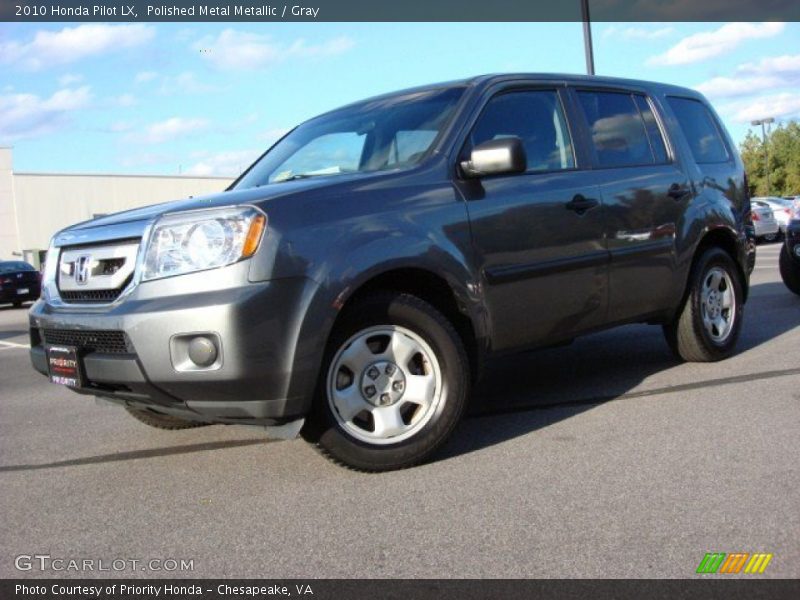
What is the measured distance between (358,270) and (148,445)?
1.84 metres

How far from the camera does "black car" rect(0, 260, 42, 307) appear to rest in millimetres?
22109

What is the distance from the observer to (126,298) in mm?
3719

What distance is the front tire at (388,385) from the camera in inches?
152

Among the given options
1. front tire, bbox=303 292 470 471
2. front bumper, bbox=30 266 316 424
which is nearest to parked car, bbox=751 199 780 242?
front tire, bbox=303 292 470 471

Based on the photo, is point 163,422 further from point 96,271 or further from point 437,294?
point 437,294

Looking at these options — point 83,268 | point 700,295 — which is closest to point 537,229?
point 700,295

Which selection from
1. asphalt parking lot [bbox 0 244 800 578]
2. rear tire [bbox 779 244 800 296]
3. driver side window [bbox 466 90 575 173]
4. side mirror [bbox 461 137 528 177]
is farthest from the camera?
rear tire [bbox 779 244 800 296]

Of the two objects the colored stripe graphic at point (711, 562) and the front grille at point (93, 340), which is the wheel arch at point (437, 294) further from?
the colored stripe graphic at point (711, 562)

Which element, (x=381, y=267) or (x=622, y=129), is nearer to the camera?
(x=381, y=267)

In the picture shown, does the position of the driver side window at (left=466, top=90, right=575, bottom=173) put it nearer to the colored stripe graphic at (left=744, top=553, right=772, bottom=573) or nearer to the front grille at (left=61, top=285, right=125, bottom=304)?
the front grille at (left=61, top=285, right=125, bottom=304)

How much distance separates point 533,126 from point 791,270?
6084 mm

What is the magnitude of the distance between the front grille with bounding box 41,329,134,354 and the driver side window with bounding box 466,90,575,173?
204 centimetres

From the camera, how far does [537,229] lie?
4574 millimetres

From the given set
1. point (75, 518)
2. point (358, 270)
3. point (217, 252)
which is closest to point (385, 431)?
point (358, 270)
